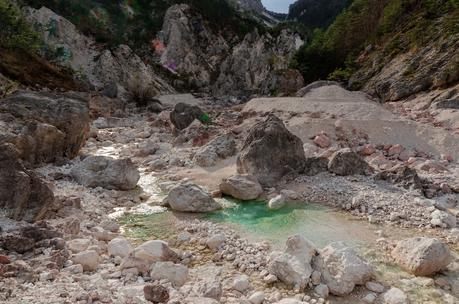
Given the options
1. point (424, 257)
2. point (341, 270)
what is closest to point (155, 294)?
point (341, 270)

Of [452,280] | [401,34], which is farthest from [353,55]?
[452,280]

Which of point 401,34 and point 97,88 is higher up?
point 401,34

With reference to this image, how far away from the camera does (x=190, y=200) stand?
12.3 m

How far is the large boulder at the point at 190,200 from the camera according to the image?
12227mm

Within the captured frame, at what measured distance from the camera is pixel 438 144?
19.1 metres

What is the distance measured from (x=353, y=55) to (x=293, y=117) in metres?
21.0

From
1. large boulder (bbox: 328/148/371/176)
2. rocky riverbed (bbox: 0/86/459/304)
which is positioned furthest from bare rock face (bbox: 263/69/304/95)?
large boulder (bbox: 328/148/371/176)

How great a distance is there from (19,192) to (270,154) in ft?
26.9

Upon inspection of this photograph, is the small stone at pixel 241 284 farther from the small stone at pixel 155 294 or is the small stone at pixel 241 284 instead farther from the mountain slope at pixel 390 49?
the mountain slope at pixel 390 49

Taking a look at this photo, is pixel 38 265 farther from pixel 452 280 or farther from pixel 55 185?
A: pixel 452 280

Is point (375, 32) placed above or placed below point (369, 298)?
above

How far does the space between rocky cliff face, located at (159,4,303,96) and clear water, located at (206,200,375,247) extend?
45108mm

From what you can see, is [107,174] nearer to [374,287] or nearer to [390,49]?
[374,287]

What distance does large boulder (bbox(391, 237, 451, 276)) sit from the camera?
842 centimetres
